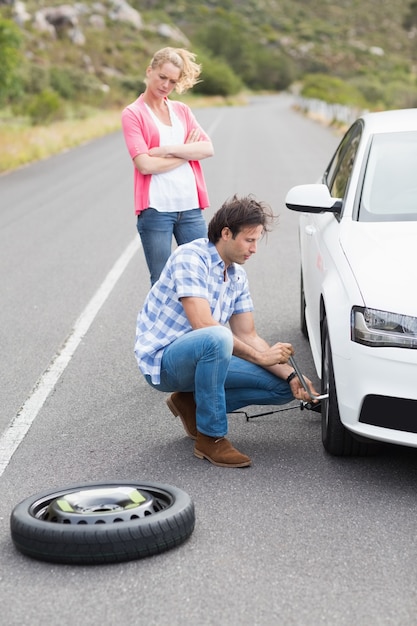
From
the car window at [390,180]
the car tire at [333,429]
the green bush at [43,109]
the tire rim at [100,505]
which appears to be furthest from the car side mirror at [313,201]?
the green bush at [43,109]

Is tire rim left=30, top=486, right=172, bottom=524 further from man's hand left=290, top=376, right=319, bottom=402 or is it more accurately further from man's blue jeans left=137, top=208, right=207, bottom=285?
man's blue jeans left=137, top=208, right=207, bottom=285

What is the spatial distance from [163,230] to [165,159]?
0.43 metres

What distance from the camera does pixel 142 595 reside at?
3693mm

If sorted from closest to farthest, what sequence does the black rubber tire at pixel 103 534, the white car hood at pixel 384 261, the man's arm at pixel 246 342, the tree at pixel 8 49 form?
1. the black rubber tire at pixel 103 534
2. the white car hood at pixel 384 261
3. the man's arm at pixel 246 342
4. the tree at pixel 8 49

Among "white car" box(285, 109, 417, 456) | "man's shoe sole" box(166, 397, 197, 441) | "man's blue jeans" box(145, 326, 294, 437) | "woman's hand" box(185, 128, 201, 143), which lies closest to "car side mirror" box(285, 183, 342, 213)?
"white car" box(285, 109, 417, 456)

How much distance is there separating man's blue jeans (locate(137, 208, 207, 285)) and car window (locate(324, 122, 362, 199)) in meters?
0.86

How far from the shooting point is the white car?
14.9ft

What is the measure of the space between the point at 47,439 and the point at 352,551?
6.68 ft

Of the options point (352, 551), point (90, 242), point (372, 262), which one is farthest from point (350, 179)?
point (90, 242)

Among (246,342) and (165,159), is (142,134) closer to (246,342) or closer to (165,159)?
(165,159)

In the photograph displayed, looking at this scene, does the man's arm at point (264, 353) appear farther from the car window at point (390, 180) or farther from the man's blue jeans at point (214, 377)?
the car window at point (390, 180)

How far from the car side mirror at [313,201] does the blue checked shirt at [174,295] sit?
0.74 m

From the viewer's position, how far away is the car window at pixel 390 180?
5.75m

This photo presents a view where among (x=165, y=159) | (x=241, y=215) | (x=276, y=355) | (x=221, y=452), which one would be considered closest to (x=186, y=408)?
(x=221, y=452)
